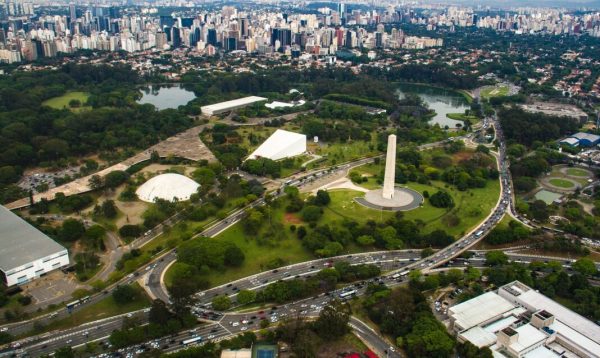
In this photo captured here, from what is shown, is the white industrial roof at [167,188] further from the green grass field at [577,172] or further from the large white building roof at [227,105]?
the green grass field at [577,172]

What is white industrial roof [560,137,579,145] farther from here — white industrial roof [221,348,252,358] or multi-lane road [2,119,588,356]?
white industrial roof [221,348,252,358]

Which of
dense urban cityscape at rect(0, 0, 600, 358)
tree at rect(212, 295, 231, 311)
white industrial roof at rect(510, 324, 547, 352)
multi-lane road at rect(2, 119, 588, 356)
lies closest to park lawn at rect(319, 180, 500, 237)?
dense urban cityscape at rect(0, 0, 600, 358)

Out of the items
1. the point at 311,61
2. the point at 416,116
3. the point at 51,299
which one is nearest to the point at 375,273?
the point at 51,299

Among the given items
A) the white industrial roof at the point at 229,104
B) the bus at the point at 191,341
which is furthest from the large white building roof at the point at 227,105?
the bus at the point at 191,341

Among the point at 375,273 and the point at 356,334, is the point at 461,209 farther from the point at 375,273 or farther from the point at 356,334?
the point at 356,334

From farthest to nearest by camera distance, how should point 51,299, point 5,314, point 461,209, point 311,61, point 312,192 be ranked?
point 311,61
point 312,192
point 461,209
point 51,299
point 5,314

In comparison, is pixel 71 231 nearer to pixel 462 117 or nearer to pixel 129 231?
pixel 129 231
